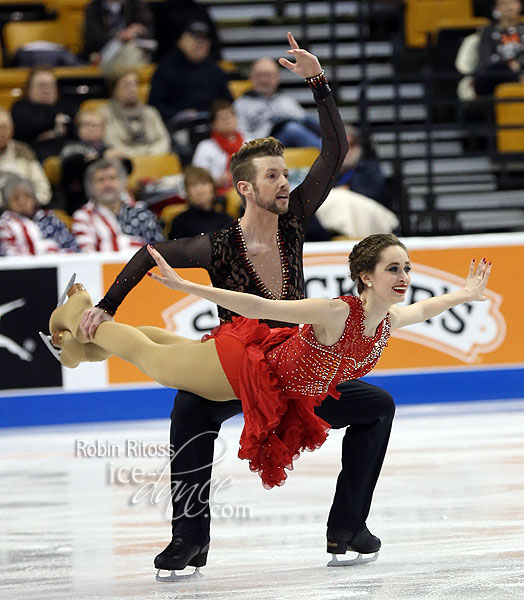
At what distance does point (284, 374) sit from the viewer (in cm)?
332

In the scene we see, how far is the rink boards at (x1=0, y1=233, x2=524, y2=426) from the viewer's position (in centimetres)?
584

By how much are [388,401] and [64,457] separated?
2182 mm

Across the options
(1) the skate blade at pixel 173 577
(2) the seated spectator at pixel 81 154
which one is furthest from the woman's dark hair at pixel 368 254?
(2) the seated spectator at pixel 81 154

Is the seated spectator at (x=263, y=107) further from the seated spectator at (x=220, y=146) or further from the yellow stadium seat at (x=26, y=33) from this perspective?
the yellow stadium seat at (x=26, y=33)

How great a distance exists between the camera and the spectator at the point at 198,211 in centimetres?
640

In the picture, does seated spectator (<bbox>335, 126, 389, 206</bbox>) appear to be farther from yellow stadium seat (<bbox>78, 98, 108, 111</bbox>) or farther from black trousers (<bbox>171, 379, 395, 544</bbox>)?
black trousers (<bbox>171, 379, 395, 544</bbox>)

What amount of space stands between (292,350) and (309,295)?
8.95ft

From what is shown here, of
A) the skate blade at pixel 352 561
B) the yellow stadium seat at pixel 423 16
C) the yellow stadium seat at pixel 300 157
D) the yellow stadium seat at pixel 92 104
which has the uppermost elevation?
the yellow stadium seat at pixel 423 16

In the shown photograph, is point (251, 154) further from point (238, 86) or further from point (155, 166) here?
point (238, 86)

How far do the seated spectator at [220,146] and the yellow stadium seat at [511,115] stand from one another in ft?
6.18

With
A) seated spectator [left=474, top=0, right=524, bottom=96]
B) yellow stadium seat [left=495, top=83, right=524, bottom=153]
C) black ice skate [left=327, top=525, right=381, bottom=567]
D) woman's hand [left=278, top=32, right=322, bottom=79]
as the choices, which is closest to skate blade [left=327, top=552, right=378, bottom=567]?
black ice skate [left=327, top=525, right=381, bottom=567]

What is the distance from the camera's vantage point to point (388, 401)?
348 cm

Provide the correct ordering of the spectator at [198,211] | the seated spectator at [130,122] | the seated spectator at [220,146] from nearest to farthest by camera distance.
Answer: the spectator at [198,211] → the seated spectator at [220,146] → the seated spectator at [130,122]

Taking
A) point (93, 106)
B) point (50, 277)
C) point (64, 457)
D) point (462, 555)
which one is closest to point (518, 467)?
point (462, 555)
